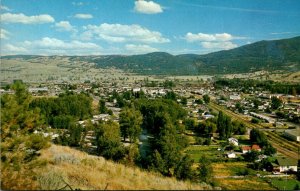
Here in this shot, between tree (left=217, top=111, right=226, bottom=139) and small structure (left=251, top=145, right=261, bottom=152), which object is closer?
small structure (left=251, top=145, right=261, bottom=152)

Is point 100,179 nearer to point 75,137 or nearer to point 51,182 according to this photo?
point 51,182

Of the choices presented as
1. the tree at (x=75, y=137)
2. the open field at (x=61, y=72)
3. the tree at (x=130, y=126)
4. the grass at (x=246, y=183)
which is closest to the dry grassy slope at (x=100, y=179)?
the grass at (x=246, y=183)

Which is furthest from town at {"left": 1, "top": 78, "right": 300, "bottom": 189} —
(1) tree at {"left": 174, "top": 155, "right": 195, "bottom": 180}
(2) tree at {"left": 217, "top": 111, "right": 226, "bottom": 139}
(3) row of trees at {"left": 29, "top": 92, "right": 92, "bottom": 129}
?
(1) tree at {"left": 174, "top": 155, "right": 195, "bottom": 180}

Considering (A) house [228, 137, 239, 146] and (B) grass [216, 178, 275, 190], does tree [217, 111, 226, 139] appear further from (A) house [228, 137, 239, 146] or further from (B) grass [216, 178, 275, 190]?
(B) grass [216, 178, 275, 190]

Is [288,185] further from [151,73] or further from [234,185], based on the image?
[151,73]

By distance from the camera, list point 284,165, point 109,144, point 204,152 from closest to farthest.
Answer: point 109,144, point 284,165, point 204,152

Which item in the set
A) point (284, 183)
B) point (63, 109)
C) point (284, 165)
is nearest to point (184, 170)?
point (284, 183)
